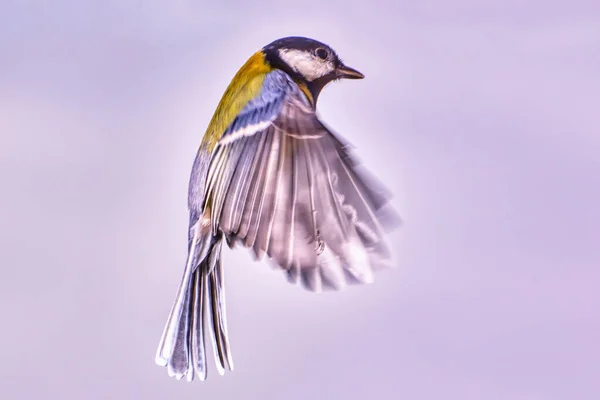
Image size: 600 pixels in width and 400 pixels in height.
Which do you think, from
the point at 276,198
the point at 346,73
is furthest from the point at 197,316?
the point at 346,73

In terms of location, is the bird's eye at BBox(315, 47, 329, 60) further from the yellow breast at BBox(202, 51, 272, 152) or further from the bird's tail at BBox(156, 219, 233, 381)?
the bird's tail at BBox(156, 219, 233, 381)

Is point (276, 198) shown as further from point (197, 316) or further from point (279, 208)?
point (197, 316)

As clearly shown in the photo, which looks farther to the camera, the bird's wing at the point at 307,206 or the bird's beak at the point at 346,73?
the bird's beak at the point at 346,73

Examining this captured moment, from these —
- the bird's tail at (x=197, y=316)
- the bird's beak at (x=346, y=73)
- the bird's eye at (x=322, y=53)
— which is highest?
the bird's eye at (x=322, y=53)

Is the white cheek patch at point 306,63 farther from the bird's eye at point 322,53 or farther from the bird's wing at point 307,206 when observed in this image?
the bird's wing at point 307,206

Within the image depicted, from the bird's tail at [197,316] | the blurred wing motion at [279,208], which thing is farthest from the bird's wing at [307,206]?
the bird's tail at [197,316]

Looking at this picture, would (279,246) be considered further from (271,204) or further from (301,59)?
(301,59)

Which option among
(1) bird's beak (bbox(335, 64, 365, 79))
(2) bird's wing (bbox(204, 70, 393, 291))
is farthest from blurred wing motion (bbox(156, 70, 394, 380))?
(1) bird's beak (bbox(335, 64, 365, 79))

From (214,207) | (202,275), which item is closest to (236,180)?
(214,207)
